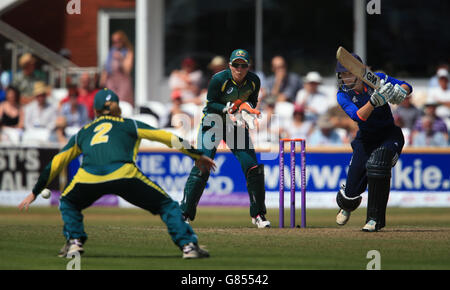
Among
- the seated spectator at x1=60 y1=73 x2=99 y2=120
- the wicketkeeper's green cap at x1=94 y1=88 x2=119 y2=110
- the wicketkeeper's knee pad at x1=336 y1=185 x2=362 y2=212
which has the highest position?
the seated spectator at x1=60 y1=73 x2=99 y2=120

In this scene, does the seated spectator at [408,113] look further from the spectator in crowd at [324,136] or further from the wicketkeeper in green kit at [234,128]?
the wicketkeeper in green kit at [234,128]

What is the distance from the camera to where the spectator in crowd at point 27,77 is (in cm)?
1737

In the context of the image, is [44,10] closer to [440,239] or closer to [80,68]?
[80,68]

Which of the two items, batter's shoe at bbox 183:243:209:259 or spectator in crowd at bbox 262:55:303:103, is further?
spectator in crowd at bbox 262:55:303:103

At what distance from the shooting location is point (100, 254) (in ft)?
24.8

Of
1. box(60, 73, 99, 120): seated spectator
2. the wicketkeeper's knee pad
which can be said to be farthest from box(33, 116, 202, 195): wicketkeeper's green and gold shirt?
box(60, 73, 99, 120): seated spectator

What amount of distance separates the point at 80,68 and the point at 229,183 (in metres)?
5.80

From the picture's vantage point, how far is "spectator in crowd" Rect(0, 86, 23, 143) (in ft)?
50.5

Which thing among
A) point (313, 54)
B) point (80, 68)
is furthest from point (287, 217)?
point (80, 68)

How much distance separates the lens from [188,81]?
1600 cm

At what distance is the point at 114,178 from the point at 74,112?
8.55 meters

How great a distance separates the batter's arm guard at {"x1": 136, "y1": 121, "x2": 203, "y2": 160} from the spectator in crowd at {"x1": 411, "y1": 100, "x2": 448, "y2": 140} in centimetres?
775

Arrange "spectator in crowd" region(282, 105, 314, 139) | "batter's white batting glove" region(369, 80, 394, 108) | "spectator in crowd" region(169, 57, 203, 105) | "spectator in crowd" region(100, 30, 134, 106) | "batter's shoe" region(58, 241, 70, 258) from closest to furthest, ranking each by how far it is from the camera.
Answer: "batter's shoe" region(58, 241, 70, 258), "batter's white batting glove" region(369, 80, 394, 108), "spectator in crowd" region(282, 105, 314, 139), "spectator in crowd" region(169, 57, 203, 105), "spectator in crowd" region(100, 30, 134, 106)

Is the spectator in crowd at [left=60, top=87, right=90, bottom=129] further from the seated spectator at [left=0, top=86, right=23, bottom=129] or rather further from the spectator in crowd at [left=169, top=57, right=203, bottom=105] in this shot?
the spectator in crowd at [left=169, top=57, right=203, bottom=105]
